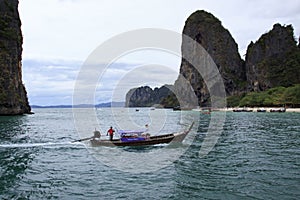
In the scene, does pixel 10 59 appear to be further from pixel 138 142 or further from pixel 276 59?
pixel 276 59

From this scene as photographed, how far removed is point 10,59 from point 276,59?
153 metres

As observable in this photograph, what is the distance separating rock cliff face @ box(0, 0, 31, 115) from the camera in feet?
311

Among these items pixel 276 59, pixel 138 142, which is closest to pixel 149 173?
pixel 138 142

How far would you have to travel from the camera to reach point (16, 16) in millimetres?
115562

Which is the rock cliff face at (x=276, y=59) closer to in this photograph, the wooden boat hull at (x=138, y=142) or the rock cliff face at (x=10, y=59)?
Result: the rock cliff face at (x=10, y=59)

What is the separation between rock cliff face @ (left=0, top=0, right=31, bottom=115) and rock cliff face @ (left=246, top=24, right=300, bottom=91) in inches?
5465

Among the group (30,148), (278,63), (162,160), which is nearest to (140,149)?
(162,160)

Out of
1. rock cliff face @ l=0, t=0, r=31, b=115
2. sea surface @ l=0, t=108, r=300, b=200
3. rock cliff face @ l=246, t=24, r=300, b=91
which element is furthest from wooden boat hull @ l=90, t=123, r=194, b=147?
rock cliff face @ l=246, t=24, r=300, b=91

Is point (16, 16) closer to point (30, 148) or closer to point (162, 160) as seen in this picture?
point (30, 148)

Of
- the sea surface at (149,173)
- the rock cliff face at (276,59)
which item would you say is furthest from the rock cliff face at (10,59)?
the rock cliff face at (276,59)

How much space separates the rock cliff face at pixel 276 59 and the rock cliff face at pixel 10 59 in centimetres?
13880

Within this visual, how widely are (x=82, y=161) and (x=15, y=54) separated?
97.0m

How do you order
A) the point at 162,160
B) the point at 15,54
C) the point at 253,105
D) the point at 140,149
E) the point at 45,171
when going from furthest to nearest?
the point at 253,105 → the point at 15,54 → the point at 140,149 → the point at 162,160 → the point at 45,171

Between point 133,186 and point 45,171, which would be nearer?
point 133,186
